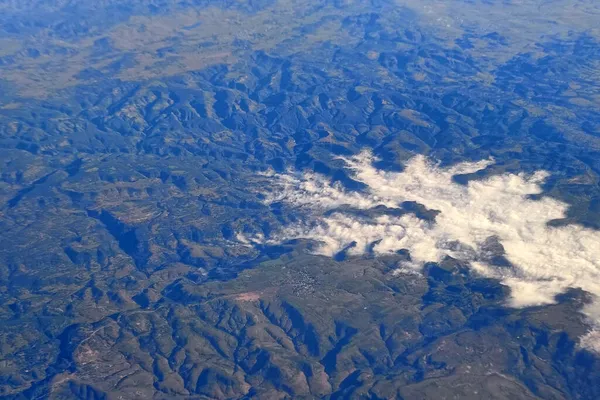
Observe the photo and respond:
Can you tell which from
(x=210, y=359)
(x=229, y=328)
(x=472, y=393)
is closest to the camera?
(x=472, y=393)

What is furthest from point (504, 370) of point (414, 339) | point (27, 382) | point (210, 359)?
point (27, 382)

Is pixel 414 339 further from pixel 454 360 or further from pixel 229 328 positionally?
pixel 229 328

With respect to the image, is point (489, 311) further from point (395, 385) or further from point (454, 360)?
point (395, 385)

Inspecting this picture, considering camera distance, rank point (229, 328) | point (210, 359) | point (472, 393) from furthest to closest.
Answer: point (229, 328) < point (210, 359) < point (472, 393)

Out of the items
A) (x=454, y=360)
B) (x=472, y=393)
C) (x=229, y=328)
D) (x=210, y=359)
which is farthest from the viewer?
(x=229, y=328)

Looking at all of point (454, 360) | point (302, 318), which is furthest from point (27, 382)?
point (454, 360)

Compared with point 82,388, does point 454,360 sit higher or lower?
higher

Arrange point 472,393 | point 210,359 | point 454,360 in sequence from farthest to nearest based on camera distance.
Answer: point 210,359
point 454,360
point 472,393

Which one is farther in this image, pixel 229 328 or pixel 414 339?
pixel 229 328

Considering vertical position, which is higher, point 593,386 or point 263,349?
point 593,386
